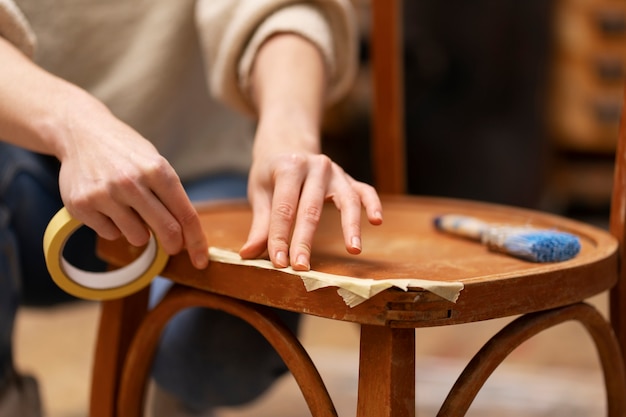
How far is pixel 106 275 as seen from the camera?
59cm

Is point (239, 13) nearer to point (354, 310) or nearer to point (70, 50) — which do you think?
point (70, 50)

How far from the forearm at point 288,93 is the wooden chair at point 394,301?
3.1 inches

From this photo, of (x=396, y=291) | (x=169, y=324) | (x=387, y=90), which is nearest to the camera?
(x=396, y=291)

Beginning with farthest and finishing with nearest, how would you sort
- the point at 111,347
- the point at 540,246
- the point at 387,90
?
the point at 387,90 < the point at 111,347 < the point at 540,246

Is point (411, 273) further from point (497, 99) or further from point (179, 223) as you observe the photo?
point (497, 99)

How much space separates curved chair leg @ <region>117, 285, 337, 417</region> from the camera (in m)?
0.52

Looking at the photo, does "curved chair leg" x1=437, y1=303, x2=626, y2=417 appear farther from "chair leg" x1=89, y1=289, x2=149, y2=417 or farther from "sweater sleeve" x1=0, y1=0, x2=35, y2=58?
"sweater sleeve" x1=0, y1=0, x2=35, y2=58

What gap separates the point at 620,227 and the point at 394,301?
0.27 metres

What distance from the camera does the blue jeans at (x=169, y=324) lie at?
2.40ft

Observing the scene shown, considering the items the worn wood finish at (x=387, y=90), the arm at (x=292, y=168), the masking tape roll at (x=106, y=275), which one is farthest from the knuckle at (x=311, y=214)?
the worn wood finish at (x=387, y=90)

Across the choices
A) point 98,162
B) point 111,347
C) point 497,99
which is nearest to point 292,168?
point 98,162

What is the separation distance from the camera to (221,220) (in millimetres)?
682

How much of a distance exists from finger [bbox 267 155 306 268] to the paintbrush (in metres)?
0.16

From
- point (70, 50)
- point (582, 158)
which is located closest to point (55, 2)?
point (70, 50)
